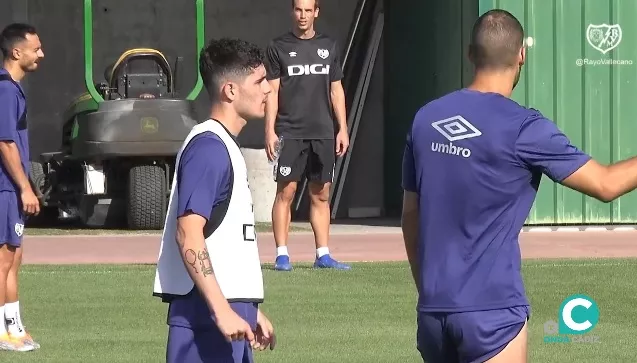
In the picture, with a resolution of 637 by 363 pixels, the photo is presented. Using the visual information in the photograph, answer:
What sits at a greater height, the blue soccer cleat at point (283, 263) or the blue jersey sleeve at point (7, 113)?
the blue jersey sleeve at point (7, 113)

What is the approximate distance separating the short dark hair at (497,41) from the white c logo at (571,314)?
4.39 m

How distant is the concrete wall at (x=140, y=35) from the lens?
2023 cm

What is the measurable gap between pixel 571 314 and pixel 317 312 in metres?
1.73

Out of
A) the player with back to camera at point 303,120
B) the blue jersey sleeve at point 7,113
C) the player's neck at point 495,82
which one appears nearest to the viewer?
the player's neck at point 495,82

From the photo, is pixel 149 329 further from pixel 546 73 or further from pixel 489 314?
pixel 546 73

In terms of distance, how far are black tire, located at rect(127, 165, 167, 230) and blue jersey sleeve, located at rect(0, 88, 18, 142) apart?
26.1 feet

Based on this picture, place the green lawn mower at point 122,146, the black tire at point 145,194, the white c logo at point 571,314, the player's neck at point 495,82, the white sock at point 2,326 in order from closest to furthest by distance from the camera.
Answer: the player's neck at point 495,82 < the white sock at point 2,326 < the white c logo at point 571,314 < the green lawn mower at point 122,146 < the black tire at point 145,194

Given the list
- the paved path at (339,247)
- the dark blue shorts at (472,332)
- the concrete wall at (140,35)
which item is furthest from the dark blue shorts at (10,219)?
the concrete wall at (140,35)

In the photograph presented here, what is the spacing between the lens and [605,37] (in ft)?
53.9

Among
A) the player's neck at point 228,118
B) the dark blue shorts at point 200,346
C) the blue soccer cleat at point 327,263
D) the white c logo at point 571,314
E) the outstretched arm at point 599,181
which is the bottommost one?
the white c logo at point 571,314

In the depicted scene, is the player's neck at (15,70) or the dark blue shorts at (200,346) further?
the player's neck at (15,70)

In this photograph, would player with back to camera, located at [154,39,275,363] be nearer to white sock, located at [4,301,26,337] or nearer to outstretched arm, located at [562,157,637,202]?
outstretched arm, located at [562,157,637,202]

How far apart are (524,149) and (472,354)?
0.71 m

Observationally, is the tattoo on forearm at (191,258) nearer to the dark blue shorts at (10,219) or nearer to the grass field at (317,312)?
the grass field at (317,312)
